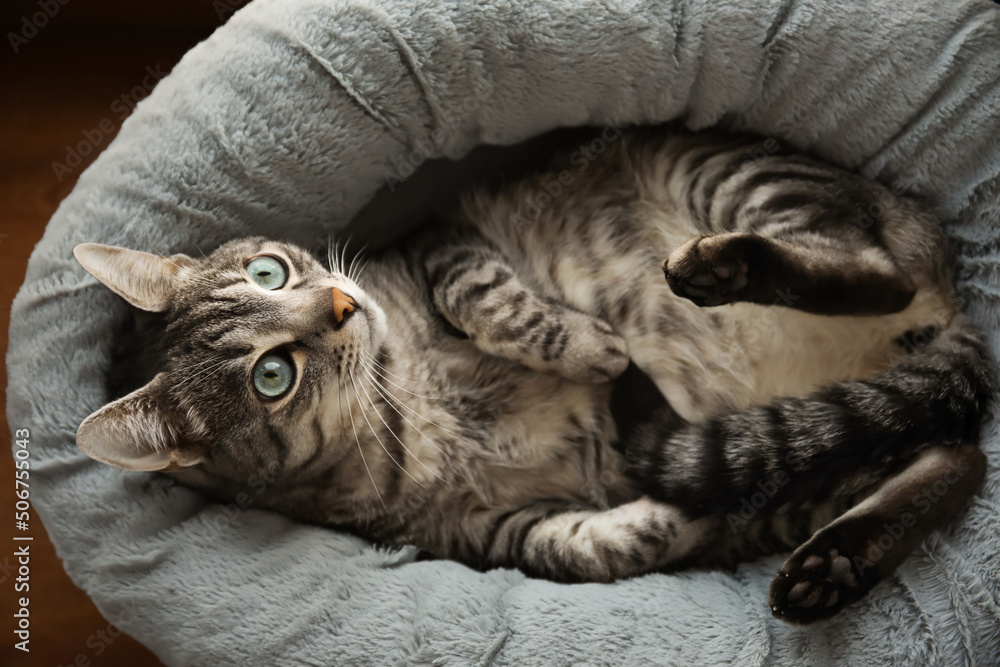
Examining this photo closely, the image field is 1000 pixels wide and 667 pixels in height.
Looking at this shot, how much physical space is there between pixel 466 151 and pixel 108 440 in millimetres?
984

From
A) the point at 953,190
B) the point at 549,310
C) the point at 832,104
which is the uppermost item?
the point at 832,104

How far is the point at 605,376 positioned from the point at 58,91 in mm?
1756

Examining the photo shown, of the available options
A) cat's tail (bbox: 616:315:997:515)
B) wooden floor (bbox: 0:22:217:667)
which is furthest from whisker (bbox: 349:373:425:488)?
wooden floor (bbox: 0:22:217:667)

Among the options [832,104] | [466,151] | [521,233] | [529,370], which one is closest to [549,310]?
[529,370]

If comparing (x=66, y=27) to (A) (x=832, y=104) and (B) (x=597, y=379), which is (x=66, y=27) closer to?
(B) (x=597, y=379)

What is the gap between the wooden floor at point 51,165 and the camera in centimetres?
179

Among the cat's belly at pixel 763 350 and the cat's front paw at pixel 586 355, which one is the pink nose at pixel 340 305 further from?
the cat's belly at pixel 763 350

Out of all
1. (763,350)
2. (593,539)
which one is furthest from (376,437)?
(763,350)

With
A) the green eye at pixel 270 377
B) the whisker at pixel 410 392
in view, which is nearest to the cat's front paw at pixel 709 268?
the whisker at pixel 410 392

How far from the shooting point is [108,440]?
120 cm

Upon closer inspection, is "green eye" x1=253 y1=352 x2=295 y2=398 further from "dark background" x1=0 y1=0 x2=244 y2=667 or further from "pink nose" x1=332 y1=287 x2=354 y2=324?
"dark background" x1=0 y1=0 x2=244 y2=667

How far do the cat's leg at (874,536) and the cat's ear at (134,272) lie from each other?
1.25 m

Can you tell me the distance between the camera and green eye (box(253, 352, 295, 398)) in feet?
4.24

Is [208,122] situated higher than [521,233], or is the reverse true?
[208,122]
